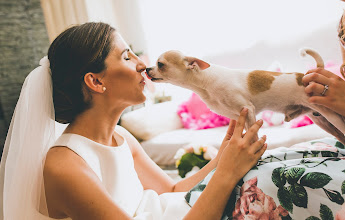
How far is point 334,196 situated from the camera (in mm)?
632

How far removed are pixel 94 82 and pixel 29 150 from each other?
31 cm

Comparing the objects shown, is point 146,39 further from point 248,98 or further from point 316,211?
point 316,211

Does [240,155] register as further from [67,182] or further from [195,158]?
[195,158]

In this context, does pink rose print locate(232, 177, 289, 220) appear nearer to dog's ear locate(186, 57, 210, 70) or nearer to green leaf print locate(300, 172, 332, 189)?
green leaf print locate(300, 172, 332, 189)

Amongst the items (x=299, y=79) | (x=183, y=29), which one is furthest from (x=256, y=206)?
(x=183, y=29)

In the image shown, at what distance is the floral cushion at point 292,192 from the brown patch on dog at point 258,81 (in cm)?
27

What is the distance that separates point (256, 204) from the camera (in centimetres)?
69

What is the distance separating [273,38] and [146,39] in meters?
1.71

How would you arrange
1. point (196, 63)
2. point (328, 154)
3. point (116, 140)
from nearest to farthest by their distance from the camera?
point (328, 154)
point (196, 63)
point (116, 140)

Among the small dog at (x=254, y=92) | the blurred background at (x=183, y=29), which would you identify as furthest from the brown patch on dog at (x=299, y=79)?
the blurred background at (x=183, y=29)

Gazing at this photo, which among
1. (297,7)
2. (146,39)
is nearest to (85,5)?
(146,39)

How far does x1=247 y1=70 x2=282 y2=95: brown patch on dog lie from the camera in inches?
35.5

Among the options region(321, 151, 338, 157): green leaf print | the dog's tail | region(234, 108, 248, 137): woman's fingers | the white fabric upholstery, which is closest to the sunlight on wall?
the white fabric upholstery

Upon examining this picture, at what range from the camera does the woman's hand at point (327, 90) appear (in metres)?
0.79
